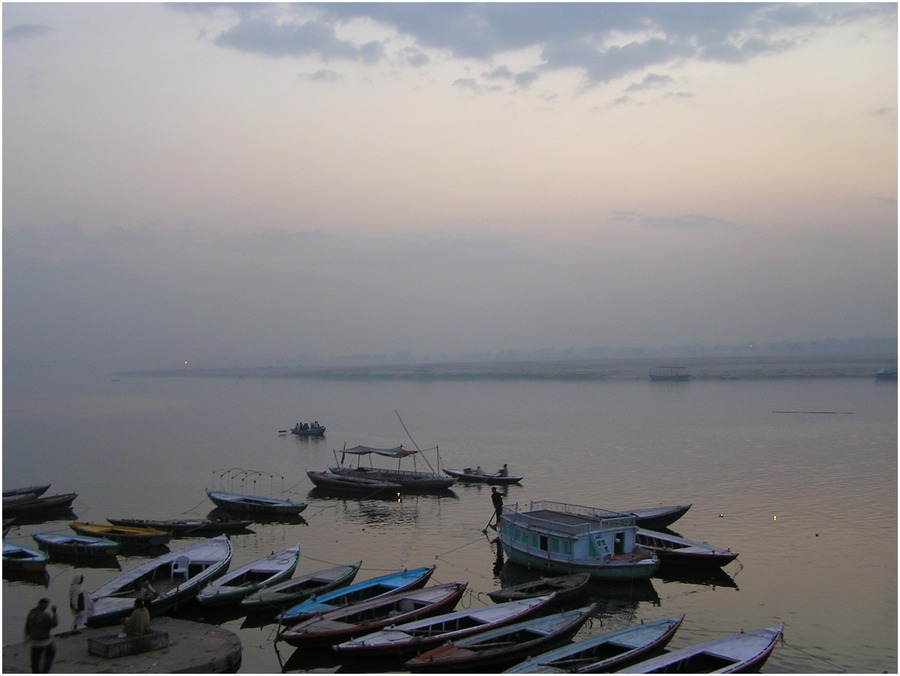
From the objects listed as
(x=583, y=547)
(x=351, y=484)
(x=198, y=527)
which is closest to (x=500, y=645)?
(x=583, y=547)

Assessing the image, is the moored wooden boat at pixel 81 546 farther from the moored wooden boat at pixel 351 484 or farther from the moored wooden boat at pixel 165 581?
the moored wooden boat at pixel 351 484

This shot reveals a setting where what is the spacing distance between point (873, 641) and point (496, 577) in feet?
34.1

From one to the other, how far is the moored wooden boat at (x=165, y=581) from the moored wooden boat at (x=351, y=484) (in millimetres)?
15326

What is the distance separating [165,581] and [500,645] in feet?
33.3

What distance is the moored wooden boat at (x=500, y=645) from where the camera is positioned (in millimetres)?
17094

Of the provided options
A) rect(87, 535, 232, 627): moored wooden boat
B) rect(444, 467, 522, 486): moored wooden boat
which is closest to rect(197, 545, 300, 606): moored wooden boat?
rect(87, 535, 232, 627): moored wooden boat

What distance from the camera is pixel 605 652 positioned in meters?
17.6

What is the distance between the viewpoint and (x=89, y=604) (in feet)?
64.4

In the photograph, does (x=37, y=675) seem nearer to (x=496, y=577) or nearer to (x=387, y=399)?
(x=496, y=577)

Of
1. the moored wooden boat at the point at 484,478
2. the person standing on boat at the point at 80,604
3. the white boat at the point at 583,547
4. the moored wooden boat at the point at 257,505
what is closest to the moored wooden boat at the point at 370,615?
the white boat at the point at 583,547

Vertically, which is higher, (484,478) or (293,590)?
(293,590)

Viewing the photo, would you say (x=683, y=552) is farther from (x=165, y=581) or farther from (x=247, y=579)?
(x=165, y=581)

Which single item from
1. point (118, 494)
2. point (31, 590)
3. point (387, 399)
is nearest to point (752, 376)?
point (387, 399)

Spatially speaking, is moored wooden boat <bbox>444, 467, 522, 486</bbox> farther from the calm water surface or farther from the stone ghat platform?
the stone ghat platform
